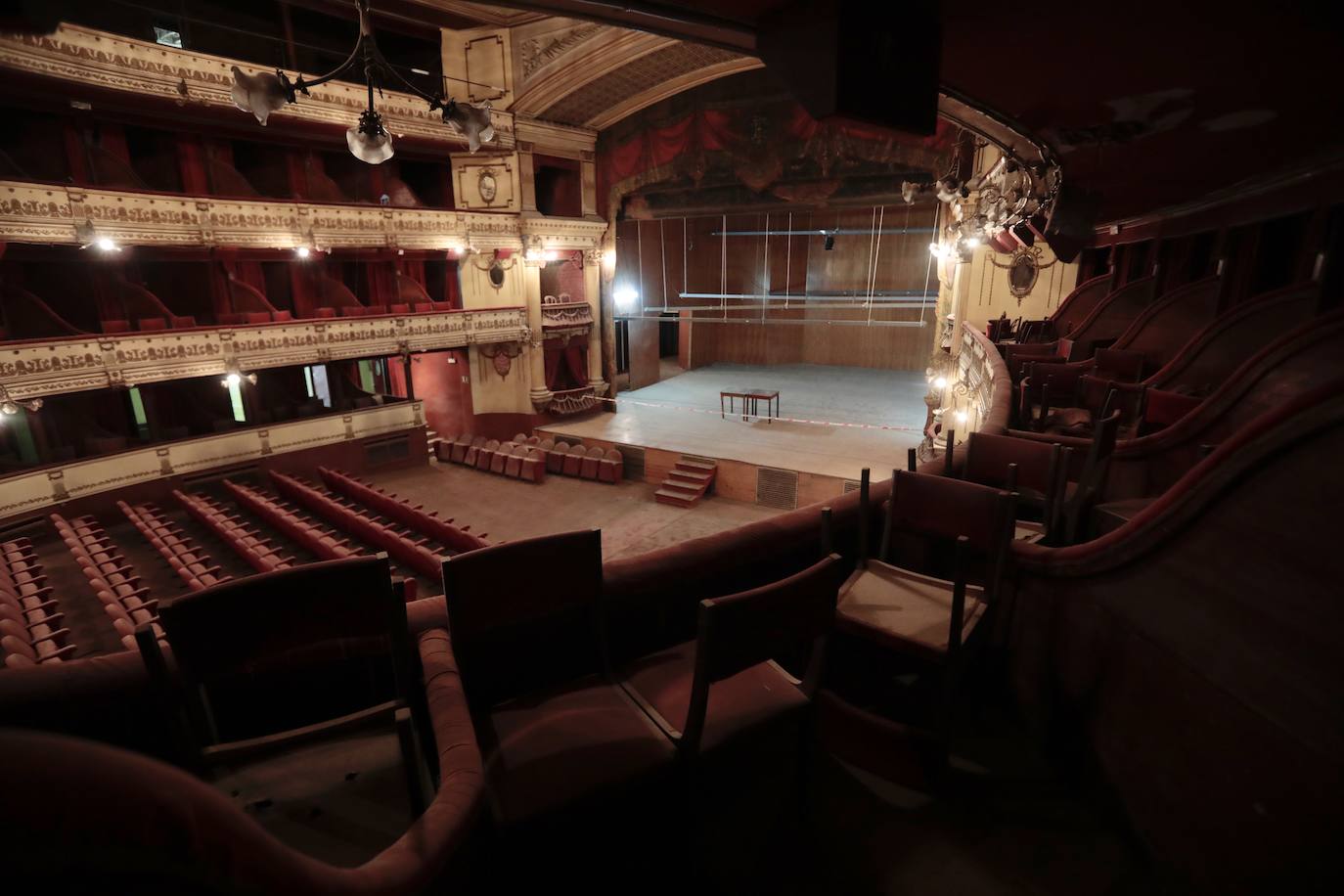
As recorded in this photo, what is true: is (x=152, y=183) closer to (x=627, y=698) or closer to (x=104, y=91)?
(x=104, y=91)

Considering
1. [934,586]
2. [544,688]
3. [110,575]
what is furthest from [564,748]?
[110,575]

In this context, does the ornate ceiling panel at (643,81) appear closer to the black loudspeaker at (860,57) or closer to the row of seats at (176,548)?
the row of seats at (176,548)

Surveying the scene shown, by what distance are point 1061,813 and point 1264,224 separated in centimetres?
518

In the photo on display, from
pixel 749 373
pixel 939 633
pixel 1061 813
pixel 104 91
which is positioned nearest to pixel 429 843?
pixel 939 633

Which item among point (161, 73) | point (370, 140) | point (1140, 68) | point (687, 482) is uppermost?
point (161, 73)

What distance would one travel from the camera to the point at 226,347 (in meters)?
10.1

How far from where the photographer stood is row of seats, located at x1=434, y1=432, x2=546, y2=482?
1148 cm

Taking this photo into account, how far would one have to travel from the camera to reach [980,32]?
73.5 inches

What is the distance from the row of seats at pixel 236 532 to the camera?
270 inches

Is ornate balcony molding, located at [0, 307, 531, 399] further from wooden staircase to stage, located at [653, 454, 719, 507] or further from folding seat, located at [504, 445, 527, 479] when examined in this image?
wooden staircase to stage, located at [653, 454, 719, 507]

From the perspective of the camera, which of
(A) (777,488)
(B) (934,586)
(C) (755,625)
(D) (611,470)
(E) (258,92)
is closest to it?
(C) (755,625)

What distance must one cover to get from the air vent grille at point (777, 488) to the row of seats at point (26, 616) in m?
8.20

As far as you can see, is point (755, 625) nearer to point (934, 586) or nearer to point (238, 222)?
point (934, 586)

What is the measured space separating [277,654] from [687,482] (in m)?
9.33
